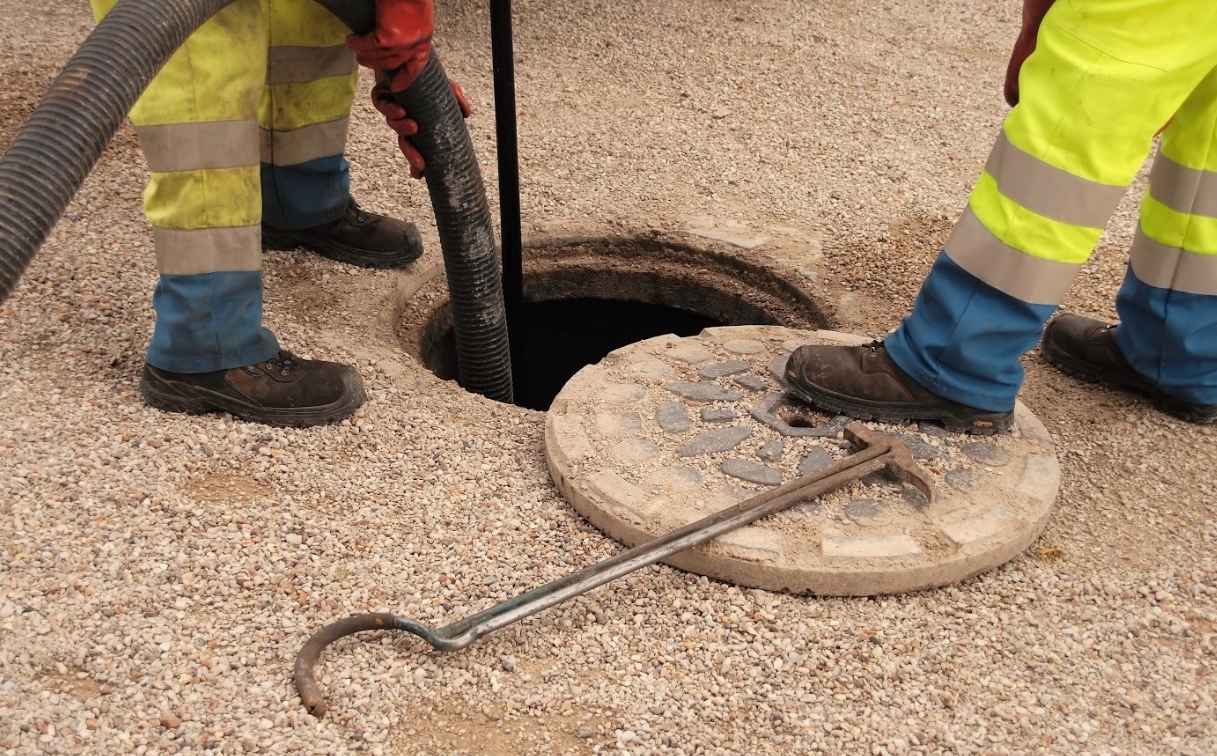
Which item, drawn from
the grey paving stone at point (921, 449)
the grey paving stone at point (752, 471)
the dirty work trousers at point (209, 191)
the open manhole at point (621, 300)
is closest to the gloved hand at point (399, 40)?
the dirty work trousers at point (209, 191)

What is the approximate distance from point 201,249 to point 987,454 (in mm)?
1830

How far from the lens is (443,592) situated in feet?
6.72

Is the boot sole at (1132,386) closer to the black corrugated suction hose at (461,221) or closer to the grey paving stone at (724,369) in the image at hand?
the grey paving stone at (724,369)

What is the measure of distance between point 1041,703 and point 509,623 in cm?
96

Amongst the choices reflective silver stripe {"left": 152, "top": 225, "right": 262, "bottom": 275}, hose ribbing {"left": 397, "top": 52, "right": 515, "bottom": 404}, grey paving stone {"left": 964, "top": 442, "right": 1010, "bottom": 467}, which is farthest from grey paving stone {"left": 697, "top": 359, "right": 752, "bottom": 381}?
reflective silver stripe {"left": 152, "top": 225, "right": 262, "bottom": 275}

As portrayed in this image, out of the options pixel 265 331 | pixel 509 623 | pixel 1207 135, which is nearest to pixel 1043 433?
pixel 1207 135

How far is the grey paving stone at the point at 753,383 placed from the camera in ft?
8.59

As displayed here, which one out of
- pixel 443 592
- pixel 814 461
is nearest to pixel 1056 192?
pixel 814 461

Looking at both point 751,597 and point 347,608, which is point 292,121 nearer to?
point 347,608

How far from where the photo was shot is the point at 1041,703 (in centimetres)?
189

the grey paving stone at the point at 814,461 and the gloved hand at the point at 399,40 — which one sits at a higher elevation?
the gloved hand at the point at 399,40

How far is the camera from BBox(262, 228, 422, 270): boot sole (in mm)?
3277

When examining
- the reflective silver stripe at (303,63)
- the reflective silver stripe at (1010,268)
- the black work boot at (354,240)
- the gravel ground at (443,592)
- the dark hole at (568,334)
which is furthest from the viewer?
the dark hole at (568,334)

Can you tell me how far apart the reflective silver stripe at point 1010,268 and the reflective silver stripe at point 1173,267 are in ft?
1.64
